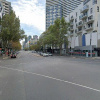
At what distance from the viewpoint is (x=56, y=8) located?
9881 centimetres

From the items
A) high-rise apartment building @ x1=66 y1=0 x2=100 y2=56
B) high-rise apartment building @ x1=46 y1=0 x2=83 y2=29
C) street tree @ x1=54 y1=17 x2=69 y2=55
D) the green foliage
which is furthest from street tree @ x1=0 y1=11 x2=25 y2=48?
high-rise apartment building @ x1=46 y1=0 x2=83 y2=29

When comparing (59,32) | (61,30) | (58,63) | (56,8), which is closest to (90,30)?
(61,30)

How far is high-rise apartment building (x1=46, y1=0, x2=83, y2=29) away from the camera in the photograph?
9675 cm

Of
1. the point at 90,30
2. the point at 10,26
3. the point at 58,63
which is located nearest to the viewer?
the point at 58,63

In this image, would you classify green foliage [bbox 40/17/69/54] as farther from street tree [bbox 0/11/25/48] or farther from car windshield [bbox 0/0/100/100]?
street tree [bbox 0/11/25/48]

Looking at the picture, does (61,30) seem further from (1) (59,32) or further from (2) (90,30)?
(2) (90,30)

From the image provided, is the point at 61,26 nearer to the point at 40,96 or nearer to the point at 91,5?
the point at 91,5

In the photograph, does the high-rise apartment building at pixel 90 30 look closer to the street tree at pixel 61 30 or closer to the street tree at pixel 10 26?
the street tree at pixel 61 30

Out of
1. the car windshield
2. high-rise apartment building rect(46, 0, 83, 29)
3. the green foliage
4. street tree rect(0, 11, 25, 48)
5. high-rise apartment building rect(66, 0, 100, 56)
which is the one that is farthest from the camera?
high-rise apartment building rect(46, 0, 83, 29)

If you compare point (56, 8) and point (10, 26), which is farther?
point (56, 8)

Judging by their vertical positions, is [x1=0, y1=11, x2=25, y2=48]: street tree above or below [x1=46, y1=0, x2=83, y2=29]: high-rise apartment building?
below

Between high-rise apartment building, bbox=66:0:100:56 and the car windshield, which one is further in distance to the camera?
high-rise apartment building, bbox=66:0:100:56

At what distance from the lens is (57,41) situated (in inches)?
1800

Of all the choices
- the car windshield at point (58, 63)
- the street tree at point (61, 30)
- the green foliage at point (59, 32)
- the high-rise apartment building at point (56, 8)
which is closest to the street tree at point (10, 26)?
the car windshield at point (58, 63)
